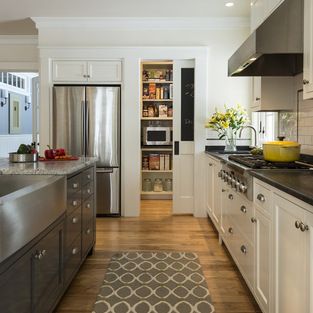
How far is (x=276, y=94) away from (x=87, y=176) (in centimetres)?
191

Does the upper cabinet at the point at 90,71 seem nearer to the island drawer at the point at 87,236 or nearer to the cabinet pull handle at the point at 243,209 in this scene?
the island drawer at the point at 87,236

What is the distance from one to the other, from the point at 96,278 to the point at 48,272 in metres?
0.93

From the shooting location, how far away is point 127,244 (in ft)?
12.4

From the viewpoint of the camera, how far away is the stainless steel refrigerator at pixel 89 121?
4852mm

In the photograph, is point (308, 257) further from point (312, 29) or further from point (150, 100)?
point (150, 100)

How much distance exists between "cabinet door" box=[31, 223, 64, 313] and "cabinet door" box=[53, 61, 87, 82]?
3.08 metres

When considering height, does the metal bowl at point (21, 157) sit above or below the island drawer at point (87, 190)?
above

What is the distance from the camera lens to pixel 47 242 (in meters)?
1.99

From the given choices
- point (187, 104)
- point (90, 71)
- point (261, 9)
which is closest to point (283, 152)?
point (261, 9)

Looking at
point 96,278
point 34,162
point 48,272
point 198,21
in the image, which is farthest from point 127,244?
point 198,21

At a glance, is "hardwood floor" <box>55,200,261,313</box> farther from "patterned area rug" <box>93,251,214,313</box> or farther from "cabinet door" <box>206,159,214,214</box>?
"cabinet door" <box>206,159,214,214</box>

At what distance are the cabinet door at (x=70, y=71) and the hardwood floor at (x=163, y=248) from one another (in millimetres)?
1963

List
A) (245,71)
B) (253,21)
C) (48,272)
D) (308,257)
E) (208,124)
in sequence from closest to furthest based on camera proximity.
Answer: (308,257), (48,272), (245,71), (253,21), (208,124)

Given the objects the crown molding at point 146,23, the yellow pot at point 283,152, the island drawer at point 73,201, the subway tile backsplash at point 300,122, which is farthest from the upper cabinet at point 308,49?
the crown molding at point 146,23
